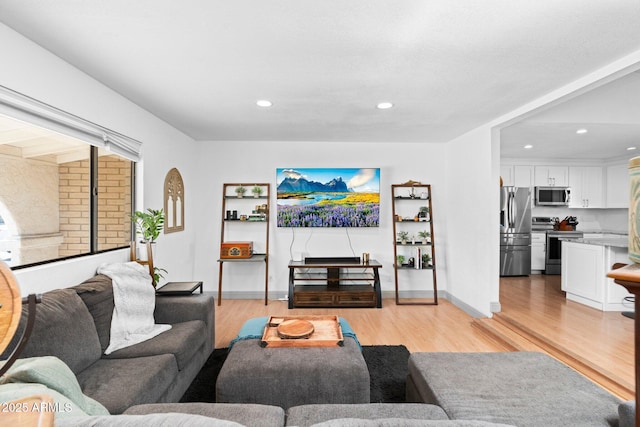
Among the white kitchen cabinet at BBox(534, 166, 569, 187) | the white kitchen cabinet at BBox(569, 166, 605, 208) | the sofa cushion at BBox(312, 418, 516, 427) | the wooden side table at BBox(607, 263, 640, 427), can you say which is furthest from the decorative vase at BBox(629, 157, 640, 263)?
the white kitchen cabinet at BBox(569, 166, 605, 208)

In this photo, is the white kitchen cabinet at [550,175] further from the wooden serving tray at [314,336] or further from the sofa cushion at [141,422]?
the sofa cushion at [141,422]

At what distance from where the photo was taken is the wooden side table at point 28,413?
2.03ft

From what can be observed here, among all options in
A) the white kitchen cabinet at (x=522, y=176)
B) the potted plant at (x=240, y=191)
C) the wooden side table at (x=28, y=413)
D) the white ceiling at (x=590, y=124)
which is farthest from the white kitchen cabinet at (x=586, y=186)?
the wooden side table at (x=28, y=413)

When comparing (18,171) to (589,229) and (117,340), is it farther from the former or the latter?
(589,229)

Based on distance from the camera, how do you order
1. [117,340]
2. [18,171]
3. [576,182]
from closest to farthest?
[18,171] → [117,340] → [576,182]

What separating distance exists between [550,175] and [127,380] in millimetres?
8147

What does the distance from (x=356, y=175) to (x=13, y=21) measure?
411 centimetres

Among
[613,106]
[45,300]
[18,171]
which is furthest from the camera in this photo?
[613,106]

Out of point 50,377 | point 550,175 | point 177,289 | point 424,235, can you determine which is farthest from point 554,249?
point 50,377

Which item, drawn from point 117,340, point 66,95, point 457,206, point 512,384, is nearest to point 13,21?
point 66,95

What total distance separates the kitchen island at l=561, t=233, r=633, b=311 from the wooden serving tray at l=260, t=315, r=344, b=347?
12.1 ft

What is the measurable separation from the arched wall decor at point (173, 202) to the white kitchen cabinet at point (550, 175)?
23.0 ft

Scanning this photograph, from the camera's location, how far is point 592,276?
449 cm

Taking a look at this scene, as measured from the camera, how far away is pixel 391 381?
2742 millimetres
